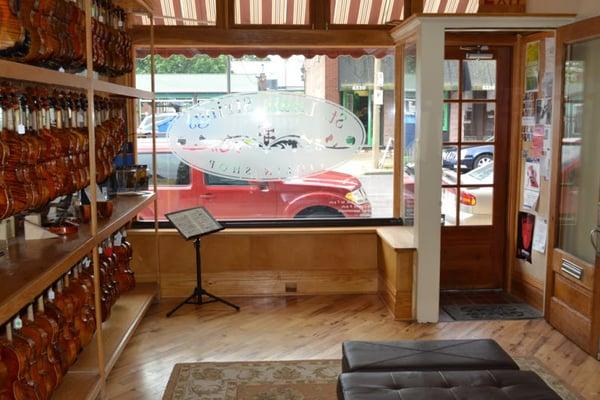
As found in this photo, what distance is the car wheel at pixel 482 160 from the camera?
18.8ft

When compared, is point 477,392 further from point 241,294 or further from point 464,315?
point 241,294

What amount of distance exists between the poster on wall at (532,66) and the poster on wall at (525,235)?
108 centimetres

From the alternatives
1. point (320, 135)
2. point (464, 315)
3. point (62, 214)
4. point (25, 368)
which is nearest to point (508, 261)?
point (464, 315)

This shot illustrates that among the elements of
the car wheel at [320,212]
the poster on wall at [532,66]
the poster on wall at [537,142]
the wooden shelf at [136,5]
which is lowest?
→ the car wheel at [320,212]

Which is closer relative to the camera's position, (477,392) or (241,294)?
(477,392)

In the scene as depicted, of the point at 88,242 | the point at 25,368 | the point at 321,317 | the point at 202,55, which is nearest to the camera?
the point at 25,368

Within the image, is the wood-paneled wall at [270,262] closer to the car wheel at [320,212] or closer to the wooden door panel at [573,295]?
the car wheel at [320,212]

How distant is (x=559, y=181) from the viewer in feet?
15.7

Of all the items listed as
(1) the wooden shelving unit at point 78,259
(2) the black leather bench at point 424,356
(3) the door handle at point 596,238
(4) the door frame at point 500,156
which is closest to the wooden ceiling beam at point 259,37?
(1) the wooden shelving unit at point 78,259

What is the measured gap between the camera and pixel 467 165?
5719 mm

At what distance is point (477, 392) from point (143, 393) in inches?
77.5

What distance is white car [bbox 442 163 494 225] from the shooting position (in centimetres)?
574

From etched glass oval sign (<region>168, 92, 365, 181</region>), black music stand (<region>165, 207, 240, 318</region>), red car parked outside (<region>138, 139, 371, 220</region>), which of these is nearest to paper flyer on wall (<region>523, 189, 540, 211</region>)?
red car parked outside (<region>138, 139, 371, 220</region>)

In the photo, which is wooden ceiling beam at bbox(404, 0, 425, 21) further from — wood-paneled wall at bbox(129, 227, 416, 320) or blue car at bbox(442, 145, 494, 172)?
wood-paneled wall at bbox(129, 227, 416, 320)
